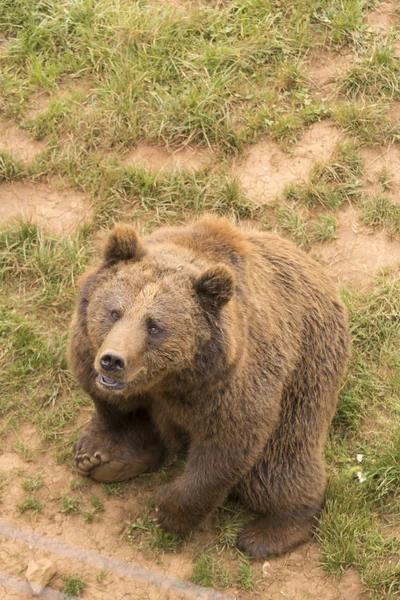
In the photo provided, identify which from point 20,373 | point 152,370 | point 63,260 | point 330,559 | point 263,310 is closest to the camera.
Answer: point 152,370

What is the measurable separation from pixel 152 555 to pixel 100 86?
4376mm

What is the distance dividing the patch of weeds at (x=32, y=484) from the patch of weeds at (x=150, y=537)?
2.32 feet

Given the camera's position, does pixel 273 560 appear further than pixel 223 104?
No

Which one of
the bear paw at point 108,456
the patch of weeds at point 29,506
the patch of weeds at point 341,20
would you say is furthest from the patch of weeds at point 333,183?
the patch of weeds at point 29,506

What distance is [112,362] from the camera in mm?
5109

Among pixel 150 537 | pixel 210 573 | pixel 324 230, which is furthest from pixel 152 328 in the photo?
pixel 324 230

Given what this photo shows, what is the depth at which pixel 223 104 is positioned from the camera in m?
8.63

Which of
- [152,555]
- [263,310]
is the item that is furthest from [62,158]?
[152,555]

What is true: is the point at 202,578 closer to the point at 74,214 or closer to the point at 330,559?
the point at 330,559

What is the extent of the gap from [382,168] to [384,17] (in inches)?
65.4

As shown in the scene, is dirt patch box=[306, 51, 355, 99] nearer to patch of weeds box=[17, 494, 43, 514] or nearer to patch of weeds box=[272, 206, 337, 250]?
patch of weeds box=[272, 206, 337, 250]

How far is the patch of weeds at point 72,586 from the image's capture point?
20.1ft

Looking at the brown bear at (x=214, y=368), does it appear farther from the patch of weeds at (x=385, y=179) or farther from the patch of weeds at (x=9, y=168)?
the patch of weeds at (x=9, y=168)

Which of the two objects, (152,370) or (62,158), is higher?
(152,370)
